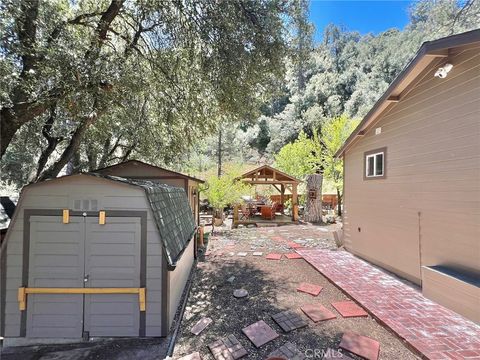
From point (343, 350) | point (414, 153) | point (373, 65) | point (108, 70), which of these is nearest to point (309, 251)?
point (414, 153)

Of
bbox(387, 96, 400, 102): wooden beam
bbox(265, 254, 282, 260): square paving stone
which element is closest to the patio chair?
bbox(265, 254, 282, 260): square paving stone

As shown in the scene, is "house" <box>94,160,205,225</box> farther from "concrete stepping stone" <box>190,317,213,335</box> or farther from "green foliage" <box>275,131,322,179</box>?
"green foliage" <box>275,131,322,179</box>

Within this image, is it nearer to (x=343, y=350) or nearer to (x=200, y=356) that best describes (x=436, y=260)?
(x=343, y=350)

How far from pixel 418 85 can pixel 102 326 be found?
7.20 meters

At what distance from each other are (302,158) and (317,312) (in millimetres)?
15511

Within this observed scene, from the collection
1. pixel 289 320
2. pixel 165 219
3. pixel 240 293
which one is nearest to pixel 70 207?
pixel 165 219

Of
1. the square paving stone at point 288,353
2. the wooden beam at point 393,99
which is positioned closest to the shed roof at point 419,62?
the wooden beam at point 393,99

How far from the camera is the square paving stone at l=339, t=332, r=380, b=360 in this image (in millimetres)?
3252

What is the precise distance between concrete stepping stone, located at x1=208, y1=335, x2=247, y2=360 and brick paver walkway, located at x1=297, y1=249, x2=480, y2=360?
2221 millimetres

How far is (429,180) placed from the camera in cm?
509

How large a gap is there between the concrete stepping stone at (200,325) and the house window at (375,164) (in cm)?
533

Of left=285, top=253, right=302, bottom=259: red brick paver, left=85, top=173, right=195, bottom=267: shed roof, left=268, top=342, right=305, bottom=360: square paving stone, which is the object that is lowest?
left=268, top=342, right=305, bottom=360: square paving stone

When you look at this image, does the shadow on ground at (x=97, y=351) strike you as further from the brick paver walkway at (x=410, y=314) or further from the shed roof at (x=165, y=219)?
the brick paver walkway at (x=410, y=314)

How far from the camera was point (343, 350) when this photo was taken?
334 centimetres
